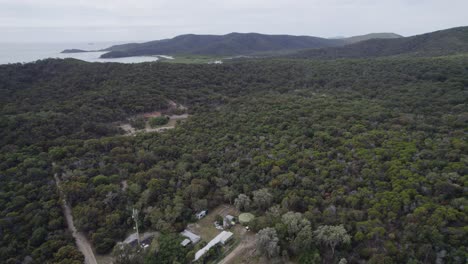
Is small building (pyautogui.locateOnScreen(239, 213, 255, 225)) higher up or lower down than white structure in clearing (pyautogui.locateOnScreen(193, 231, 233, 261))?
higher up

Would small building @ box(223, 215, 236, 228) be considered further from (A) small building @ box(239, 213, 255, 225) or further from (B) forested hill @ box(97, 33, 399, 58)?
(B) forested hill @ box(97, 33, 399, 58)

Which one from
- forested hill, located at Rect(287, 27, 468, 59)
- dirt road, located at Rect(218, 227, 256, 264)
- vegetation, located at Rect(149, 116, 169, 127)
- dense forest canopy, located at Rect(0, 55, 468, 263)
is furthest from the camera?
forested hill, located at Rect(287, 27, 468, 59)

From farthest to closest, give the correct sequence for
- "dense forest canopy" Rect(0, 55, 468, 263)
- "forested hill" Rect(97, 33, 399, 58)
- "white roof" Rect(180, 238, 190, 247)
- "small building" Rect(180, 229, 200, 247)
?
"forested hill" Rect(97, 33, 399, 58) → "small building" Rect(180, 229, 200, 247) → "white roof" Rect(180, 238, 190, 247) → "dense forest canopy" Rect(0, 55, 468, 263)

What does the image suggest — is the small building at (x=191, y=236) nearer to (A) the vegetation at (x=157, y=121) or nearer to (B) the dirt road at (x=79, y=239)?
(B) the dirt road at (x=79, y=239)

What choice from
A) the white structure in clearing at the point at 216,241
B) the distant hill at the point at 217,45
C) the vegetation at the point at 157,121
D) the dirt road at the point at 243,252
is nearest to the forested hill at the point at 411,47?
the distant hill at the point at 217,45

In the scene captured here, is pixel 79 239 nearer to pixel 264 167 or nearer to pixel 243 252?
pixel 243 252

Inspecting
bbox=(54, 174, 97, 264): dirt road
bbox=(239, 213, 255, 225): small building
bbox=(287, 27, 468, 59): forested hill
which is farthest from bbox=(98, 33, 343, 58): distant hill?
bbox=(239, 213, 255, 225): small building
